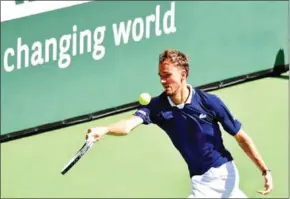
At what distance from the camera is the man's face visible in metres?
6.59

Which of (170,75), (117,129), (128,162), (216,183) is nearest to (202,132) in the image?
(216,183)

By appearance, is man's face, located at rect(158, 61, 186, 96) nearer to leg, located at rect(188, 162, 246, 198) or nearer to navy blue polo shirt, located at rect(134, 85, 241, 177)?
navy blue polo shirt, located at rect(134, 85, 241, 177)

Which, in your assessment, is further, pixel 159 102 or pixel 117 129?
pixel 159 102

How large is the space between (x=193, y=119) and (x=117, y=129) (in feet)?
2.40

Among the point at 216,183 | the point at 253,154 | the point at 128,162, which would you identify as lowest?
the point at 216,183

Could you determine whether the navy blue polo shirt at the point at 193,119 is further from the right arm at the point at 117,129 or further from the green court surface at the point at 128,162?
the green court surface at the point at 128,162

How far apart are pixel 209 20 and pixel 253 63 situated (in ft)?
2.34

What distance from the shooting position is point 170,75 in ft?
21.7

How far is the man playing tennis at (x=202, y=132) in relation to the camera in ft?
23.0

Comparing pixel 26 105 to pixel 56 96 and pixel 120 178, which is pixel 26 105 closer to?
pixel 56 96

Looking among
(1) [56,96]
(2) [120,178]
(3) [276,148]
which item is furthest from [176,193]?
(1) [56,96]

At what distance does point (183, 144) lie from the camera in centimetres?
709

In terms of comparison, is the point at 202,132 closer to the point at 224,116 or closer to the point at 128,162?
the point at 224,116

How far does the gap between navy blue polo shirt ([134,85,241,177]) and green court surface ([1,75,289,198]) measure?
7.46ft
